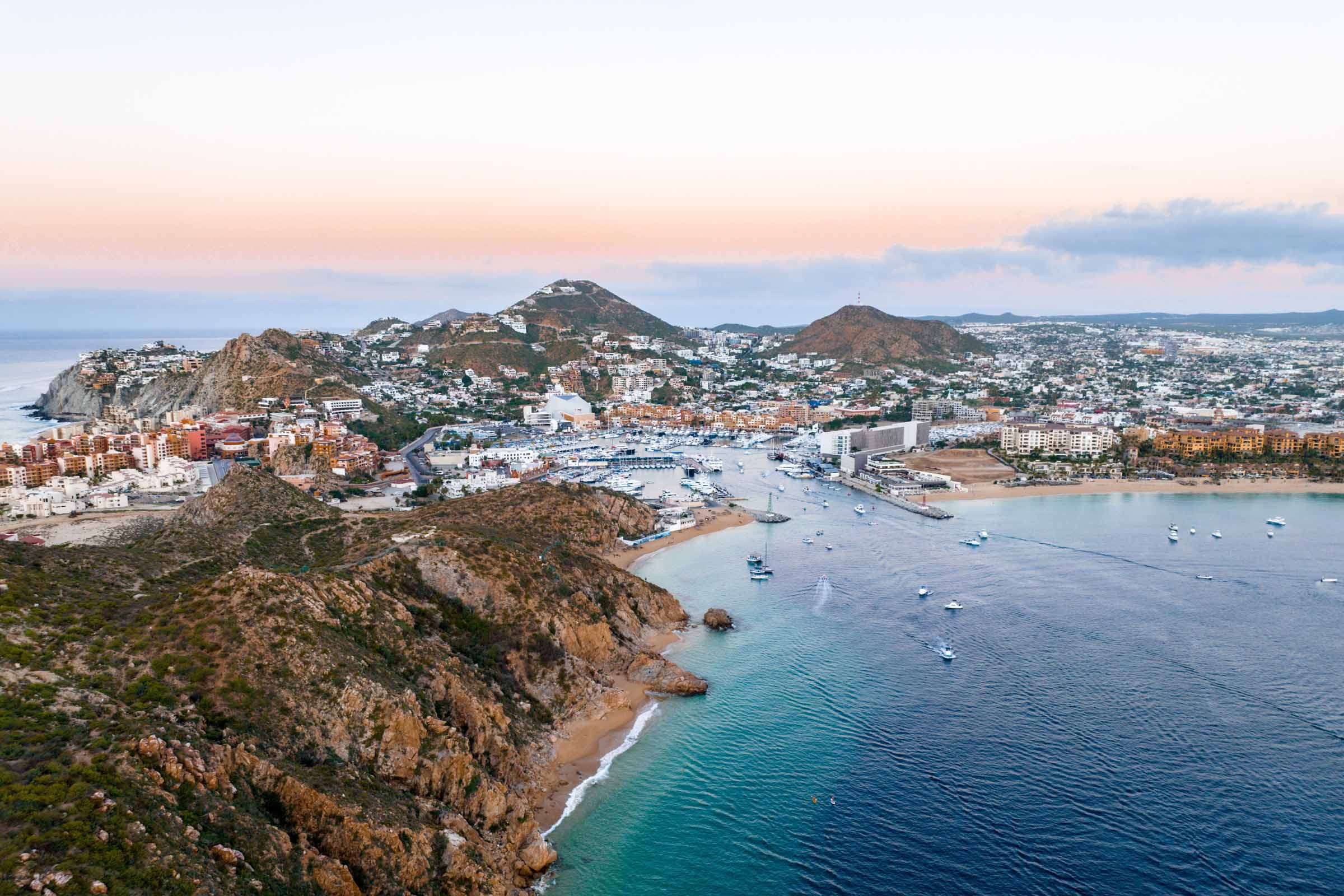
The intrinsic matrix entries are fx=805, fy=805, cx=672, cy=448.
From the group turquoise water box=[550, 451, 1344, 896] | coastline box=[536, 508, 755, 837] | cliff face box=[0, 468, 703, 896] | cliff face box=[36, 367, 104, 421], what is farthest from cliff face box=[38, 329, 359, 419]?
coastline box=[536, 508, 755, 837]

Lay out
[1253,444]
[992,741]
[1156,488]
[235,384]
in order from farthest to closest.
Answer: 1. [235,384]
2. [1253,444]
3. [1156,488]
4. [992,741]

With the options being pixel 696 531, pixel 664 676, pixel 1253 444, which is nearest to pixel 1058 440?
pixel 1253 444

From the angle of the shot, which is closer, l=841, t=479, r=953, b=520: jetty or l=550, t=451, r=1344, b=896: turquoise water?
l=550, t=451, r=1344, b=896: turquoise water

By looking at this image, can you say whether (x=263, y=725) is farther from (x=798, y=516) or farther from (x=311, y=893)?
(x=798, y=516)

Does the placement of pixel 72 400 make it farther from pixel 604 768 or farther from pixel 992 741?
pixel 992 741

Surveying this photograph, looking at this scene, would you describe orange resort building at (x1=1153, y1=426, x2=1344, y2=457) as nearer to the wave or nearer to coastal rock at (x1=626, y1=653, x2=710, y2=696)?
coastal rock at (x1=626, y1=653, x2=710, y2=696)

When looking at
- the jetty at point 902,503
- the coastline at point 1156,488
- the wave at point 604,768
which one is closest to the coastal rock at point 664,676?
the wave at point 604,768
